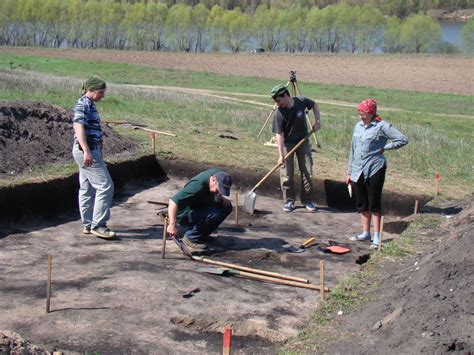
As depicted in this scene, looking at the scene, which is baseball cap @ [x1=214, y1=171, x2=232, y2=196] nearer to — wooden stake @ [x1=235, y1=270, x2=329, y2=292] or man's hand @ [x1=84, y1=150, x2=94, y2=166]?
wooden stake @ [x1=235, y1=270, x2=329, y2=292]

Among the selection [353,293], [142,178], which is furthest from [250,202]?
[353,293]

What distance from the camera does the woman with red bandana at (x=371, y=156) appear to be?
28.1ft

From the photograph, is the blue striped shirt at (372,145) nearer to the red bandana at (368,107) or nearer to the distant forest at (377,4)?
the red bandana at (368,107)

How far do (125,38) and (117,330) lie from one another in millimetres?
72046

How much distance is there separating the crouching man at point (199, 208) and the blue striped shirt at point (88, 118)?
1250 mm

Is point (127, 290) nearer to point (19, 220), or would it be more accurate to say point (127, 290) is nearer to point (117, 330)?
point (117, 330)

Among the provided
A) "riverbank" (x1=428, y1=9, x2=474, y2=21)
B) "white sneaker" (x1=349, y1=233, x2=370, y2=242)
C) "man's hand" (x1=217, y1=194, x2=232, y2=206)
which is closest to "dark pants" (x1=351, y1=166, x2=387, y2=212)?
"white sneaker" (x1=349, y1=233, x2=370, y2=242)

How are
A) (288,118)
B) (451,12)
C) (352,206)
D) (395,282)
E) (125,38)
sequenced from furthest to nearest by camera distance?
(451,12) < (125,38) < (352,206) < (288,118) < (395,282)

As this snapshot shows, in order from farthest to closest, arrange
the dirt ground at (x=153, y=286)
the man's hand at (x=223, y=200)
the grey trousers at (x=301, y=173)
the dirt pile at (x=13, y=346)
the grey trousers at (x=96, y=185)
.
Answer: the grey trousers at (x=301, y=173) → the grey trousers at (x=96, y=185) → the man's hand at (x=223, y=200) → the dirt ground at (x=153, y=286) → the dirt pile at (x=13, y=346)

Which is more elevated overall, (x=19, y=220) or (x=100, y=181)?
(x=100, y=181)

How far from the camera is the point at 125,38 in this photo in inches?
2977

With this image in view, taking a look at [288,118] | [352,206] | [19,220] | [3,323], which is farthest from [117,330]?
[352,206]

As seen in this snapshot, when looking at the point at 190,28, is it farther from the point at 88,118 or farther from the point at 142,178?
the point at 88,118

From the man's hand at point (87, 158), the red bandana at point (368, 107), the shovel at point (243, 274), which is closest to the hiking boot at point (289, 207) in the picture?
the red bandana at point (368, 107)
